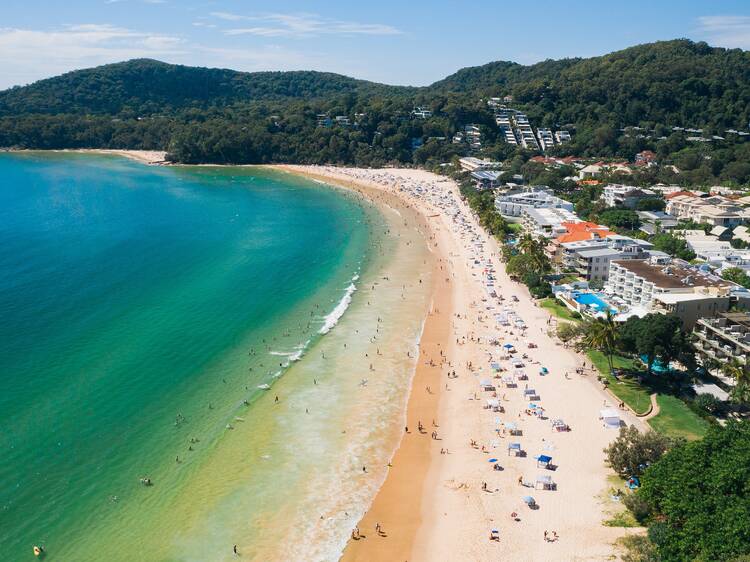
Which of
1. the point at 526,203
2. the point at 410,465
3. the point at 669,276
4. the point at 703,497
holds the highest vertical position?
the point at 526,203

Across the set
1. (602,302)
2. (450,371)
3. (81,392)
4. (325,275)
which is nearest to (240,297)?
(325,275)

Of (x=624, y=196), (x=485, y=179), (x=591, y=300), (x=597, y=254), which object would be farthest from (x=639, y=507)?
(x=485, y=179)

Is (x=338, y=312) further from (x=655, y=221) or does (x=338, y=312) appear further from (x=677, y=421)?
(x=655, y=221)

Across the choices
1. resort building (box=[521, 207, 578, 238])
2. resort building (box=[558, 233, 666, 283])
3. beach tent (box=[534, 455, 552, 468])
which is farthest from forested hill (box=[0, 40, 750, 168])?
beach tent (box=[534, 455, 552, 468])

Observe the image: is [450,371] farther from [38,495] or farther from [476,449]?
[38,495]

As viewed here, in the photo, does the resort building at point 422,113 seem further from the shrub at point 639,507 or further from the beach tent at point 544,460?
the shrub at point 639,507

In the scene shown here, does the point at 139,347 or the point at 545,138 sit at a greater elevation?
the point at 545,138

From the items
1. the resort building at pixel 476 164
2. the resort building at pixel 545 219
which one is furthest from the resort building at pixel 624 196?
the resort building at pixel 476 164
